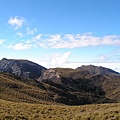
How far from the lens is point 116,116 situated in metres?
23.7

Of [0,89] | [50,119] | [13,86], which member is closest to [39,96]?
[13,86]

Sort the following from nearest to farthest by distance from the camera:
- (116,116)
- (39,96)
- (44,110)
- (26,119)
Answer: (116,116)
(26,119)
(44,110)
(39,96)

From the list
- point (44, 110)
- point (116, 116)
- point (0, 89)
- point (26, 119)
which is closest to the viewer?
point (116, 116)

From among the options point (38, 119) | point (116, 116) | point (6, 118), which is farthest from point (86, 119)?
point (6, 118)

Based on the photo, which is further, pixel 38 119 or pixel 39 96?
pixel 39 96

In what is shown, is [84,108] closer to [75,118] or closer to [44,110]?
[44,110]

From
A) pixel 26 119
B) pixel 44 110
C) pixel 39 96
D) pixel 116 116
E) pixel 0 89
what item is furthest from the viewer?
pixel 39 96

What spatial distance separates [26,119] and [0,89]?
56378mm

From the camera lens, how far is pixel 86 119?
81.2 ft

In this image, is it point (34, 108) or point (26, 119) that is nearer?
point (26, 119)

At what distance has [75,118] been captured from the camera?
26062 mm

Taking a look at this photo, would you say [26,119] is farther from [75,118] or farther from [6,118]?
[75,118]

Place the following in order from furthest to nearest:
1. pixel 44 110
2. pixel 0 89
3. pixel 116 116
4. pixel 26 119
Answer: pixel 0 89 < pixel 44 110 < pixel 26 119 < pixel 116 116

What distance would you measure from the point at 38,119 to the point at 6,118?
335 cm
